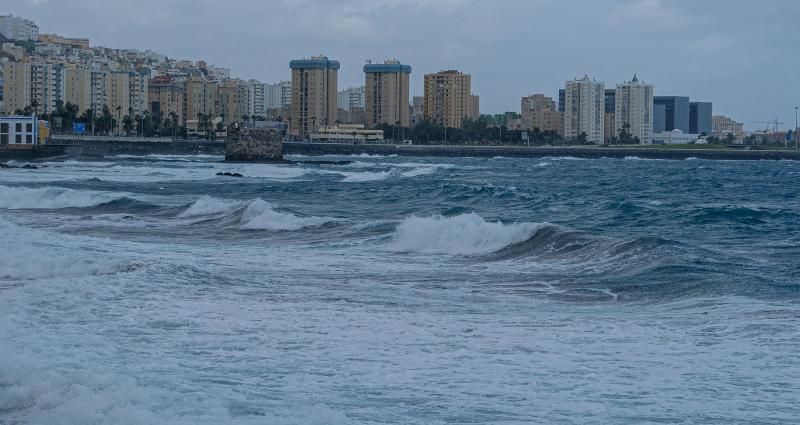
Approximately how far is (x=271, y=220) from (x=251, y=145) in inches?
1953

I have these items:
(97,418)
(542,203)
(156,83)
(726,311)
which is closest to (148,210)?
(542,203)

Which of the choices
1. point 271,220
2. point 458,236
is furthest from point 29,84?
point 458,236

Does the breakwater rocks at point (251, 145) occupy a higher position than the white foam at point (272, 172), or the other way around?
the breakwater rocks at point (251, 145)

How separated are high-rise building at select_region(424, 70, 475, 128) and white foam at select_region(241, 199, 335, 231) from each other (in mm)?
155523

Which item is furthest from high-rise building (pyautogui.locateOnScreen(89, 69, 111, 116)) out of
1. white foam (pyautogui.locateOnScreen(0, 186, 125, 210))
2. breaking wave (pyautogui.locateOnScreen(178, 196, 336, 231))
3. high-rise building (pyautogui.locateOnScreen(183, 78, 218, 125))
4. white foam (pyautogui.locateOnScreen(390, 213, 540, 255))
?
white foam (pyautogui.locateOnScreen(390, 213, 540, 255))

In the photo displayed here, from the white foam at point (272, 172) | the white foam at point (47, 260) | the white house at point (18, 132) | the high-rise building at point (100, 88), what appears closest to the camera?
the white foam at point (47, 260)

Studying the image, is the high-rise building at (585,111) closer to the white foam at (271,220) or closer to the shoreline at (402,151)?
the shoreline at (402,151)

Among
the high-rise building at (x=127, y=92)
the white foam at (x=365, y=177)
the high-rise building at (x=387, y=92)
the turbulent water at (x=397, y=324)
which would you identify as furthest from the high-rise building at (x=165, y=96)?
the turbulent water at (x=397, y=324)

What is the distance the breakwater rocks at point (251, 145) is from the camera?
7112cm

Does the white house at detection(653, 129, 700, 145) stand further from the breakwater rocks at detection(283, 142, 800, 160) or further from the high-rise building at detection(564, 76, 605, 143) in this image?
the breakwater rocks at detection(283, 142, 800, 160)

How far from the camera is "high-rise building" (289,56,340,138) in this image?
527 feet

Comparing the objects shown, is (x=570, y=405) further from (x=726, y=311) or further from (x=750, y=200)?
(x=750, y=200)

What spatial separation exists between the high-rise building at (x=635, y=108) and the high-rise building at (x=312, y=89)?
2045 inches

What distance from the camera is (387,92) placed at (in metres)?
169
